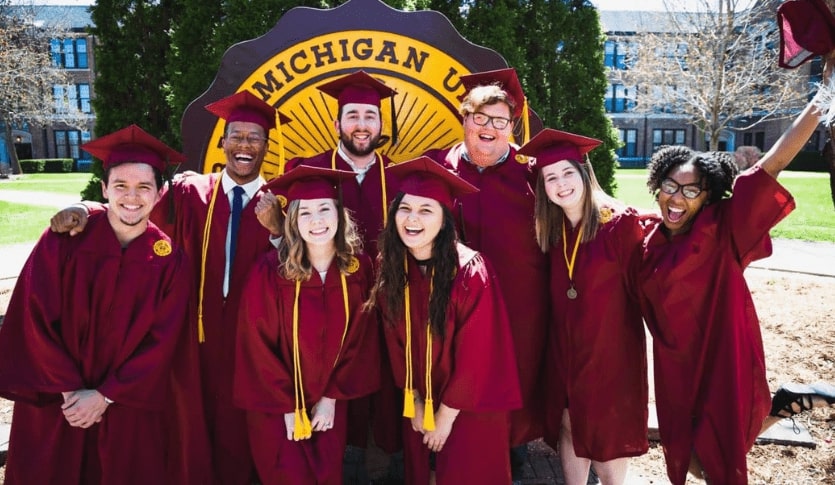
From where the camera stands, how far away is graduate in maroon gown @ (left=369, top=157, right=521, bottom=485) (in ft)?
9.05

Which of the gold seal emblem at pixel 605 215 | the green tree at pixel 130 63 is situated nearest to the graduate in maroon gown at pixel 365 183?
the gold seal emblem at pixel 605 215

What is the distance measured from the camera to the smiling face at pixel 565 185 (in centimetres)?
286

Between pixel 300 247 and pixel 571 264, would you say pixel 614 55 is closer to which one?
pixel 571 264

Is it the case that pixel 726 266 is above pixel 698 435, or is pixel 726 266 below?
above

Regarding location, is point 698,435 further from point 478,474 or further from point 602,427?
point 478,474

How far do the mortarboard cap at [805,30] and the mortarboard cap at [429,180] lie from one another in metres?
1.55

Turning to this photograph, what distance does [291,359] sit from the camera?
2844 millimetres

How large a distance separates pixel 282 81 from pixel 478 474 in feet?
9.85

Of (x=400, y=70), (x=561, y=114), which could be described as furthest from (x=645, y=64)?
(x=400, y=70)

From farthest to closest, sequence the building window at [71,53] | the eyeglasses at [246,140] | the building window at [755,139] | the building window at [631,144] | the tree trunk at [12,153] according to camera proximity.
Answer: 1. the building window at [631,144]
2. the building window at [755,139]
3. the building window at [71,53]
4. the tree trunk at [12,153]
5. the eyeglasses at [246,140]

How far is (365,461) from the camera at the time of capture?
368 centimetres

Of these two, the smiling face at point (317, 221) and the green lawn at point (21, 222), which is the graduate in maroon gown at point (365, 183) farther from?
the green lawn at point (21, 222)

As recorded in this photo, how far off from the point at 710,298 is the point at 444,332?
121cm

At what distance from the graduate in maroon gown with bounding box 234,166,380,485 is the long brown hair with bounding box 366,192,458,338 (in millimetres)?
143
